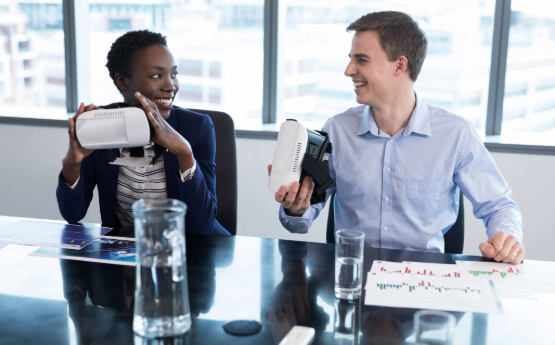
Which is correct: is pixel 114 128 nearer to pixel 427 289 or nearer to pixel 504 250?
pixel 427 289

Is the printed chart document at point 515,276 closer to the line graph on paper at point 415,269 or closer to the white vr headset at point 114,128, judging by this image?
the line graph on paper at point 415,269

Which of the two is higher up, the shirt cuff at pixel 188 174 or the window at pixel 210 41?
the window at pixel 210 41

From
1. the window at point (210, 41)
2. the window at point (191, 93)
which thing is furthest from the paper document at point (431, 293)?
the window at point (191, 93)

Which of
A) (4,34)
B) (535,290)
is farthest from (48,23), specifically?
(535,290)

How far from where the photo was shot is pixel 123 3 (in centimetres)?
342

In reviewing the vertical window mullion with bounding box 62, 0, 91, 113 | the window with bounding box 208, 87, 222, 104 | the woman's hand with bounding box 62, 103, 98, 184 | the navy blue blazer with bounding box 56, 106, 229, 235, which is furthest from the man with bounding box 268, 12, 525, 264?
the vertical window mullion with bounding box 62, 0, 91, 113

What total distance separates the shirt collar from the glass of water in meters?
0.71

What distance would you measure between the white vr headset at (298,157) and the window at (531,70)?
204 centimetres

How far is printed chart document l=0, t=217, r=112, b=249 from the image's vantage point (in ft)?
4.73

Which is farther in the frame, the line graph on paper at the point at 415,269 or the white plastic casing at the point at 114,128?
the white plastic casing at the point at 114,128

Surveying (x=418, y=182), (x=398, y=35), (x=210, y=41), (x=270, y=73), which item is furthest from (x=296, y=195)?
(x=210, y=41)

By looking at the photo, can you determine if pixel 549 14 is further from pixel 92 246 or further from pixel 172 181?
pixel 92 246

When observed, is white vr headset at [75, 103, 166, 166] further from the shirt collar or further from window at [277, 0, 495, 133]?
window at [277, 0, 495, 133]

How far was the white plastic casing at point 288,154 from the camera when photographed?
1306mm
